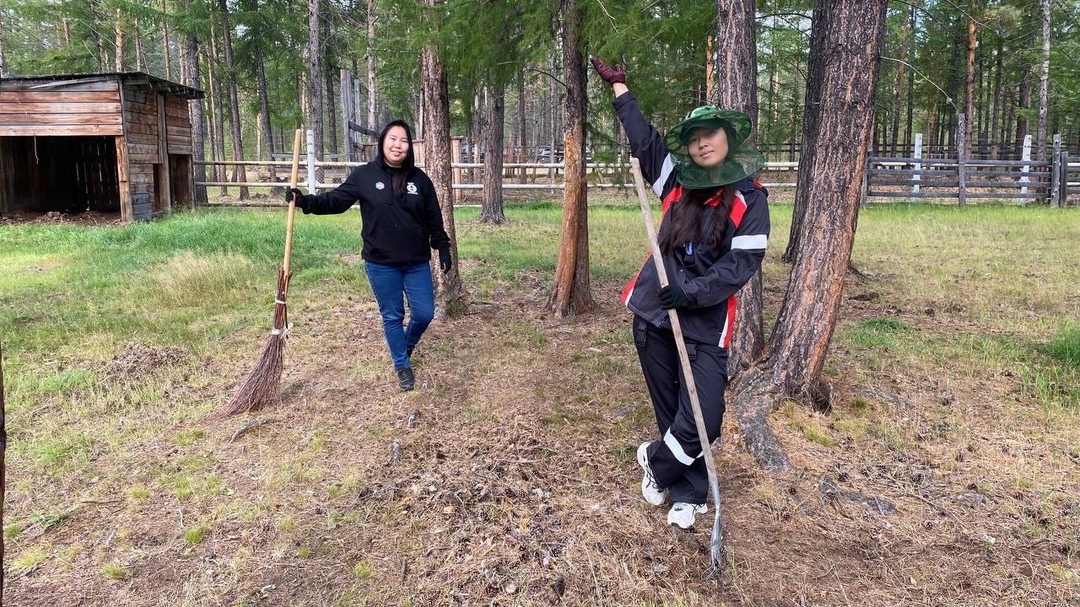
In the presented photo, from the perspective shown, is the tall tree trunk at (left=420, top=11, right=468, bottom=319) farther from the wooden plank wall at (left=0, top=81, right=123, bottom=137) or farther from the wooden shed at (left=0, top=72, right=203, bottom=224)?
the wooden plank wall at (left=0, top=81, right=123, bottom=137)

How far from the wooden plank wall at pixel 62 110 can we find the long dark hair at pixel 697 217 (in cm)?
1472

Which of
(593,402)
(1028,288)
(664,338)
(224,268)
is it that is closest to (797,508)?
(664,338)

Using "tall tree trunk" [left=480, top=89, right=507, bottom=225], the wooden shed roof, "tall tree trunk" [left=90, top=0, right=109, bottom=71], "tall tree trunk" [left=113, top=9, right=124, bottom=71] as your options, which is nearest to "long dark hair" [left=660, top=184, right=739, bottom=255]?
"tall tree trunk" [left=480, top=89, right=507, bottom=225]

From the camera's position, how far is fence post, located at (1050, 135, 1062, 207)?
18.5 metres

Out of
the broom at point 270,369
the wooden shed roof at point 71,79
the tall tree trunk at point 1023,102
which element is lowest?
the broom at point 270,369

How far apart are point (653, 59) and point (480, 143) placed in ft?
85.8

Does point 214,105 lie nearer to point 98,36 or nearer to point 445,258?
point 98,36

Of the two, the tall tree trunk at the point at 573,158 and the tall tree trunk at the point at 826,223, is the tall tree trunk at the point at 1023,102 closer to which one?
the tall tree trunk at the point at 573,158

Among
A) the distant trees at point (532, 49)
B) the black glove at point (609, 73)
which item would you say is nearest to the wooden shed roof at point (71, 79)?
the distant trees at point (532, 49)

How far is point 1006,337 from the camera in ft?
20.2

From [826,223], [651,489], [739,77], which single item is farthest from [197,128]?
[651,489]

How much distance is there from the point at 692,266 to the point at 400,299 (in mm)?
2573

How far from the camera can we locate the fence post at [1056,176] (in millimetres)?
18531

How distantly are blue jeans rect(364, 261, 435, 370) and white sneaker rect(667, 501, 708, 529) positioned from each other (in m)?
2.52
